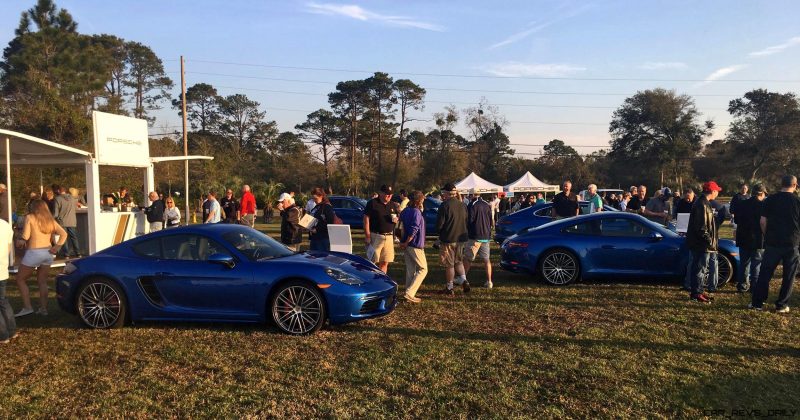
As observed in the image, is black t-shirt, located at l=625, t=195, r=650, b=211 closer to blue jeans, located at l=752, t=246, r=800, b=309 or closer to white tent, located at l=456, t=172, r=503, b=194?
blue jeans, located at l=752, t=246, r=800, b=309

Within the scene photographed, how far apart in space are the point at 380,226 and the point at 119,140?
740cm

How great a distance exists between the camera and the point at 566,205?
39.0 ft

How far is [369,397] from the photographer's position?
14.0 feet

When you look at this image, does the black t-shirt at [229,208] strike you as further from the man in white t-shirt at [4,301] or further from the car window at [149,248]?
the man in white t-shirt at [4,301]

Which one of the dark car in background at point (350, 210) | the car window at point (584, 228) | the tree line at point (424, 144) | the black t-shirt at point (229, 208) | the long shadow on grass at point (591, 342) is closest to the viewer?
the long shadow on grass at point (591, 342)

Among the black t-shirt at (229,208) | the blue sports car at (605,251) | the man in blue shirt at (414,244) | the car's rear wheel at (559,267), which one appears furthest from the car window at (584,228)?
the black t-shirt at (229,208)

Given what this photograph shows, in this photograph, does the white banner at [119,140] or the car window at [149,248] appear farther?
the white banner at [119,140]

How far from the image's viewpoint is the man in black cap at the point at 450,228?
8.20 meters

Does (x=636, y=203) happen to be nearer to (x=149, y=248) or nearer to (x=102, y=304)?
(x=149, y=248)

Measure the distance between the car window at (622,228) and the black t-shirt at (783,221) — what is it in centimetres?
198

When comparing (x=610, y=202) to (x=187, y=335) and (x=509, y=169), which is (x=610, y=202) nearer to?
(x=187, y=335)

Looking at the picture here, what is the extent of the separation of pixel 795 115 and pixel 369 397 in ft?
221

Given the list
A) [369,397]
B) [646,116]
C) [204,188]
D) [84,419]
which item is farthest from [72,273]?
[646,116]

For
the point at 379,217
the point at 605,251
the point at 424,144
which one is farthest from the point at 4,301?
the point at 424,144
